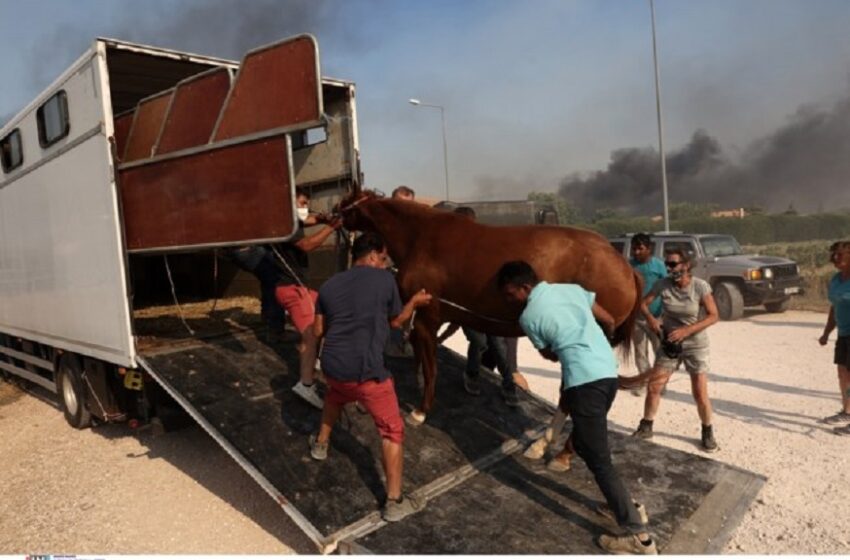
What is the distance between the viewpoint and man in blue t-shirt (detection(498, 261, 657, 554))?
135 inches

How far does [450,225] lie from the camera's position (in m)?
5.14

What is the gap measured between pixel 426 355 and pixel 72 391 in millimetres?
4518

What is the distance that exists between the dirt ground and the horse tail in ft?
0.83

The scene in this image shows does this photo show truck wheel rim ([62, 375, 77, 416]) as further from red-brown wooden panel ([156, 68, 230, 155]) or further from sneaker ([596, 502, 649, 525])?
sneaker ([596, 502, 649, 525])

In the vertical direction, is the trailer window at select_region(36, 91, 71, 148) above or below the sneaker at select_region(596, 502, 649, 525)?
above

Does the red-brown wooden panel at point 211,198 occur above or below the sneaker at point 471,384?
above

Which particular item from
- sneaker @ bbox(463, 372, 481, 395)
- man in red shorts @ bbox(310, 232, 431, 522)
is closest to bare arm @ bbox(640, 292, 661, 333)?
sneaker @ bbox(463, 372, 481, 395)

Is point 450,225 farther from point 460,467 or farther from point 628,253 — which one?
point 628,253

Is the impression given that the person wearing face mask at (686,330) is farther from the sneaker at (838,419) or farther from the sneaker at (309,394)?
the sneaker at (309,394)

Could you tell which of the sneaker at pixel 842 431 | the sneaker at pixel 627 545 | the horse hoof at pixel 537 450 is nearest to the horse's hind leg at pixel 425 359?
the horse hoof at pixel 537 450

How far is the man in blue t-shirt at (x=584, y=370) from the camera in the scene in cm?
343

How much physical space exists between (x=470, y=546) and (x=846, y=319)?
15.4 feet

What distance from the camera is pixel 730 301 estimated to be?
1331cm

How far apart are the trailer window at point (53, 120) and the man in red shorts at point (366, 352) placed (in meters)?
3.73
